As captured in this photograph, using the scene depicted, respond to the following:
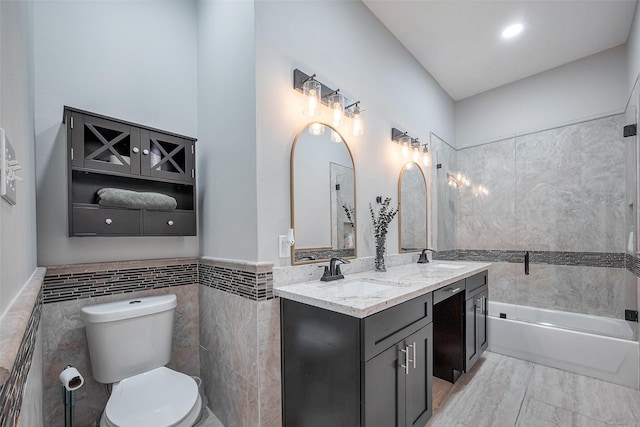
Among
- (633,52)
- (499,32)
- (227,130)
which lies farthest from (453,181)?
(227,130)

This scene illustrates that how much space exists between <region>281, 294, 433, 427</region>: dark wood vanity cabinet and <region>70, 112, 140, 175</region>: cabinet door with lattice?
1171mm

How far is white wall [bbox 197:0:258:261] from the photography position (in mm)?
1542

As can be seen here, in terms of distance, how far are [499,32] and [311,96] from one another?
2.04 m

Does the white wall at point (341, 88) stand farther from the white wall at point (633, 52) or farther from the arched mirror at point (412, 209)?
the white wall at point (633, 52)

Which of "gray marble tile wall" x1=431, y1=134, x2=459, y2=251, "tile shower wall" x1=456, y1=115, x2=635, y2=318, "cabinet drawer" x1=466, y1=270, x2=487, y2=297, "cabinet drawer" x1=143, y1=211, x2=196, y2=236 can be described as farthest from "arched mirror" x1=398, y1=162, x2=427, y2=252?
"cabinet drawer" x1=143, y1=211, x2=196, y2=236

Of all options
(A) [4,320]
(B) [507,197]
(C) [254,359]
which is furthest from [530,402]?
(A) [4,320]

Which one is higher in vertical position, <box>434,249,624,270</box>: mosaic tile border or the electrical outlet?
the electrical outlet

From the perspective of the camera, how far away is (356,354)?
1185 mm

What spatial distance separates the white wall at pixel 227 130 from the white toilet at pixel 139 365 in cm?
50

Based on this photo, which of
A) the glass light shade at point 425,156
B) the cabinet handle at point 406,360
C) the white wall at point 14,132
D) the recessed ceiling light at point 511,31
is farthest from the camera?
the glass light shade at point 425,156

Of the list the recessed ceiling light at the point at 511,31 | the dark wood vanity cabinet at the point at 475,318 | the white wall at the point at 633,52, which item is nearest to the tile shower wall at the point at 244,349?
the dark wood vanity cabinet at the point at 475,318

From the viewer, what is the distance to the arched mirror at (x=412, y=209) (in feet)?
8.64

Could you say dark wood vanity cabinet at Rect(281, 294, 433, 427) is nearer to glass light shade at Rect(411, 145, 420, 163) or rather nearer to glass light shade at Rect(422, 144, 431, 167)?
glass light shade at Rect(411, 145, 420, 163)

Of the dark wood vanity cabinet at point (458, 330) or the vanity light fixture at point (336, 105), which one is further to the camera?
the dark wood vanity cabinet at point (458, 330)
